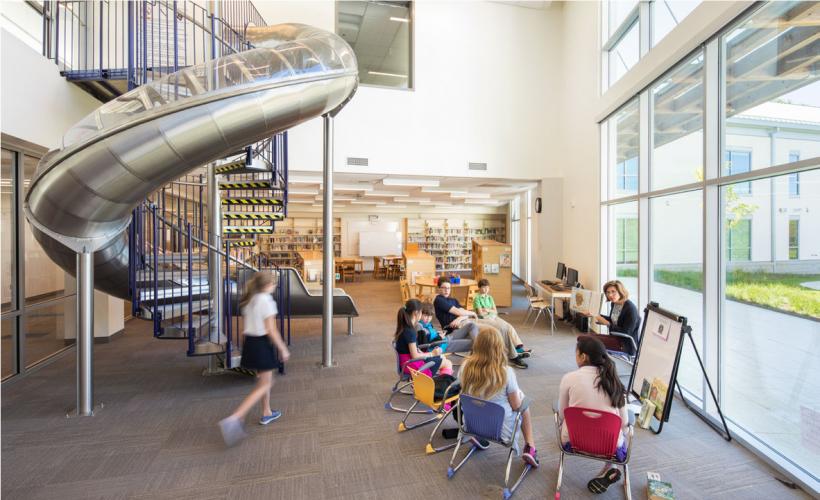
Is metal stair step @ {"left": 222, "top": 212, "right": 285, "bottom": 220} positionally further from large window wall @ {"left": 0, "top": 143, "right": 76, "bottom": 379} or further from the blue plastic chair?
the blue plastic chair

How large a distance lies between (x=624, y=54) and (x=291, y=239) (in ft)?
42.3

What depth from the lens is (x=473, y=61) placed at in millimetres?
7816

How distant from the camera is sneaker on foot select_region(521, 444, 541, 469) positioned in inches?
109

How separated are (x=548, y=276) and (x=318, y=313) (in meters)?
4.73

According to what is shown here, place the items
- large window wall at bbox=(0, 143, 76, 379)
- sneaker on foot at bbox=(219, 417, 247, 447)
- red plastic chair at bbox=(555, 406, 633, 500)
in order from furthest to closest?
large window wall at bbox=(0, 143, 76, 379) < sneaker on foot at bbox=(219, 417, 247, 447) < red plastic chair at bbox=(555, 406, 633, 500)

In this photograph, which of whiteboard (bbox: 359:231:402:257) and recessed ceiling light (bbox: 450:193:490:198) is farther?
whiteboard (bbox: 359:231:402:257)

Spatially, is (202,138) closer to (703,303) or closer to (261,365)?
(261,365)

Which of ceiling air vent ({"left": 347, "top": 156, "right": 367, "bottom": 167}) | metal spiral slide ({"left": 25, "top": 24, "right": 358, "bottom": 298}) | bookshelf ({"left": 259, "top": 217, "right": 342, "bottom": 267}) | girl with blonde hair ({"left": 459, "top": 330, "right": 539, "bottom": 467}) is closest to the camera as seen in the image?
girl with blonde hair ({"left": 459, "top": 330, "right": 539, "bottom": 467})

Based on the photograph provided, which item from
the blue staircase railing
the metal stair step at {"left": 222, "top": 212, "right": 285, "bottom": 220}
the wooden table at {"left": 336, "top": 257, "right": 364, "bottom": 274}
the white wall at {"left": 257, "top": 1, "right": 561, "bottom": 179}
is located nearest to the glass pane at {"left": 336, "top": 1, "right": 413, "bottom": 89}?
the white wall at {"left": 257, "top": 1, "right": 561, "bottom": 179}

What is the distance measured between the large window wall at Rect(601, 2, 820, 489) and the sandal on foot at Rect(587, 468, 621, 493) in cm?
129

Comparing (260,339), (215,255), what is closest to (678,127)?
(260,339)

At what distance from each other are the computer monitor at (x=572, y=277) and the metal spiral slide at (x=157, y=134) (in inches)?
207

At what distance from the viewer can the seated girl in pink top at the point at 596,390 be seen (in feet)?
7.82

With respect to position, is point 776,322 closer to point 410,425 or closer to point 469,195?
point 410,425
